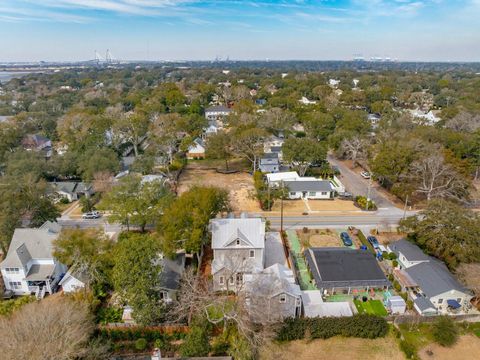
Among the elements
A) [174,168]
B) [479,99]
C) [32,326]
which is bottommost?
[174,168]

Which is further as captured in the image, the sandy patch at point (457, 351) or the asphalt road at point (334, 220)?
the asphalt road at point (334, 220)

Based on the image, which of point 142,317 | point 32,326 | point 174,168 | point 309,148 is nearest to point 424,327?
point 142,317

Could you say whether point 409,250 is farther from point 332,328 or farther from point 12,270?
point 12,270

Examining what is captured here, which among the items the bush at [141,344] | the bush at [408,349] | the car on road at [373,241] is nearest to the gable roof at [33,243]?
the bush at [141,344]

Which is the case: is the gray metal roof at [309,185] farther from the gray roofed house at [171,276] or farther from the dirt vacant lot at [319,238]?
the gray roofed house at [171,276]

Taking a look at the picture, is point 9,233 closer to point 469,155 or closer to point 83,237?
point 83,237

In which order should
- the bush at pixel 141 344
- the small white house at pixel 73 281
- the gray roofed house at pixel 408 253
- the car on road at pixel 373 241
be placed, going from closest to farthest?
1. the bush at pixel 141 344
2. the small white house at pixel 73 281
3. the gray roofed house at pixel 408 253
4. the car on road at pixel 373 241

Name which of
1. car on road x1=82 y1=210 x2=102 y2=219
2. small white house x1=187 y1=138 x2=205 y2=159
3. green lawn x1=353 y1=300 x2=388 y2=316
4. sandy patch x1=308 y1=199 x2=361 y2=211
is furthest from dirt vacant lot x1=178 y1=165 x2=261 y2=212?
green lawn x1=353 y1=300 x2=388 y2=316
